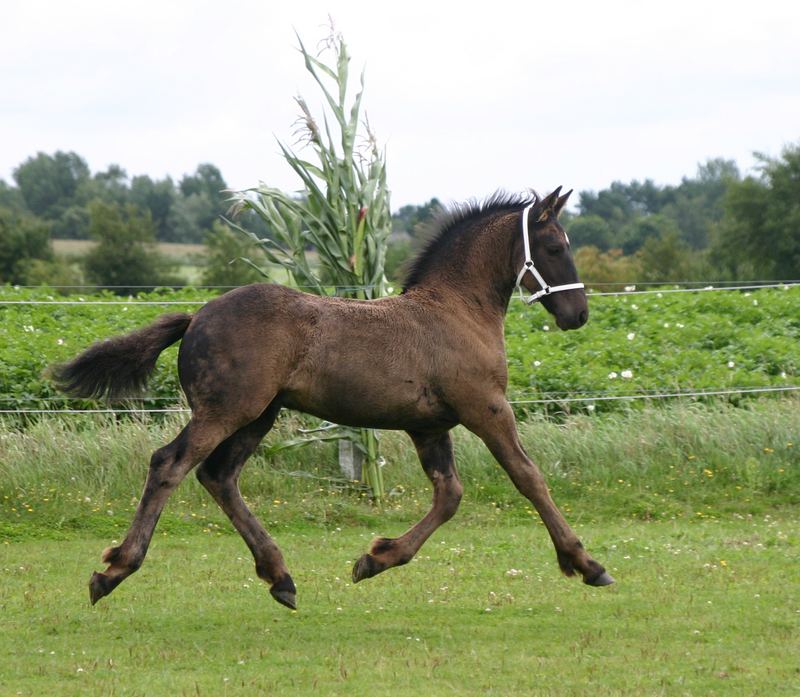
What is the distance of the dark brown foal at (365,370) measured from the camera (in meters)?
6.08

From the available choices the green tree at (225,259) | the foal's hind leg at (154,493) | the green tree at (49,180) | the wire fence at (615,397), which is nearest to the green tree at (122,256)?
the green tree at (225,259)

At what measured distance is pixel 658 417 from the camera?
1096 centimetres

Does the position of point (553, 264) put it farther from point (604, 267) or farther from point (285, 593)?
point (604, 267)

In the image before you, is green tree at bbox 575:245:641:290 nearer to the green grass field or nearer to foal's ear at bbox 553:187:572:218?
the green grass field

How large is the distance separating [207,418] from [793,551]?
4369mm

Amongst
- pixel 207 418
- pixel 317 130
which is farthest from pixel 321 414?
pixel 317 130

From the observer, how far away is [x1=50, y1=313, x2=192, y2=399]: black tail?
6484 millimetres

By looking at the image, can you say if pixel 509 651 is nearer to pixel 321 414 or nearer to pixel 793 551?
pixel 321 414

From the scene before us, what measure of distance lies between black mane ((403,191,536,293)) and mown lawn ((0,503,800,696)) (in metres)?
1.95

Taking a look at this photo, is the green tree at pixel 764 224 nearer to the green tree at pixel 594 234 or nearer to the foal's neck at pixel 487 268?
the green tree at pixel 594 234

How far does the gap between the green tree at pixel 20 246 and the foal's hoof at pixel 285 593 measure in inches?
1807

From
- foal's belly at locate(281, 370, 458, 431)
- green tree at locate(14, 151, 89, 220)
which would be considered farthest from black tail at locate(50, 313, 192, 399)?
green tree at locate(14, 151, 89, 220)

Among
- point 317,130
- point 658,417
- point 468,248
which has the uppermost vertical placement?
point 317,130

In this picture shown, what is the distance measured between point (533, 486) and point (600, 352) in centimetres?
724
